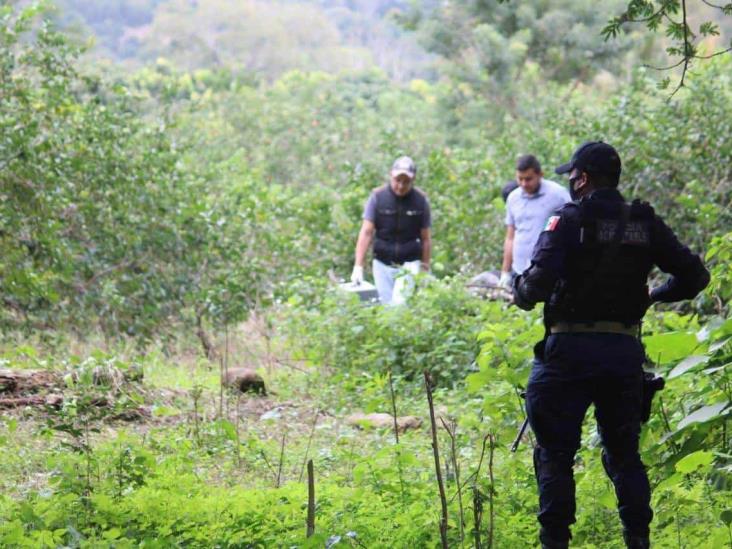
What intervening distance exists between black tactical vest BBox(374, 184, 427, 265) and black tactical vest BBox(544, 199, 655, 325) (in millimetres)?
5391

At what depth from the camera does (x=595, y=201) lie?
13.1ft

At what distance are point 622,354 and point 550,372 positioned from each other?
27 cm

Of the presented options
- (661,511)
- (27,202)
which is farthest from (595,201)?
(27,202)

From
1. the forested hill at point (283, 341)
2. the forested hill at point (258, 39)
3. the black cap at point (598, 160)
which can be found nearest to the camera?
the black cap at point (598, 160)

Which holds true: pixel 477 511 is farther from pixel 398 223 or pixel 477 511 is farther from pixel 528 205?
pixel 398 223

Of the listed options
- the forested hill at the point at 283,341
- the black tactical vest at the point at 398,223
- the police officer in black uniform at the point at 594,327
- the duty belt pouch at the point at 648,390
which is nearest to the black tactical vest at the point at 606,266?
the police officer in black uniform at the point at 594,327

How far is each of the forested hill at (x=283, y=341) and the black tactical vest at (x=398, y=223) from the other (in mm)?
474

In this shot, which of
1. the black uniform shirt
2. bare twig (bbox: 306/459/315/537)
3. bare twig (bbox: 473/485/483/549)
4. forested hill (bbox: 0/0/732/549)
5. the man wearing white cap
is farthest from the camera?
the man wearing white cap

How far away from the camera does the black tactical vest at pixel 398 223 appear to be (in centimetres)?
937

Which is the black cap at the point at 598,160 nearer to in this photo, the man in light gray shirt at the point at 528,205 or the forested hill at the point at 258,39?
the man in light gray shirt at the point at 528,205

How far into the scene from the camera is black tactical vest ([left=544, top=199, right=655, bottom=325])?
3939mm

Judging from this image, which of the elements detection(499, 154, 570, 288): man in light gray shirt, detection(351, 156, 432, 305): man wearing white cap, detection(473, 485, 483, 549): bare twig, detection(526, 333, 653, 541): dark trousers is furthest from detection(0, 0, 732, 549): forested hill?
detection(499, 154, 570, 288): man in light gray shirt

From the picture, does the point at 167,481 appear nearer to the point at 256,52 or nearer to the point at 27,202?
the point at 27,202

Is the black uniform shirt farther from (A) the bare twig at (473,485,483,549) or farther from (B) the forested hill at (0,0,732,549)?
(A) the bare twig at (473,485,483,549)
